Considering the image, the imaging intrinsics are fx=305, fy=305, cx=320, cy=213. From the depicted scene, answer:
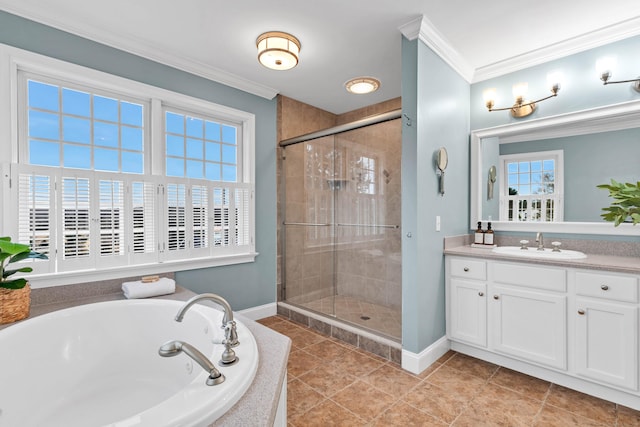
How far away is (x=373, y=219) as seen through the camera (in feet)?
9.82

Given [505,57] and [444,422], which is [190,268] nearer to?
[444,422]

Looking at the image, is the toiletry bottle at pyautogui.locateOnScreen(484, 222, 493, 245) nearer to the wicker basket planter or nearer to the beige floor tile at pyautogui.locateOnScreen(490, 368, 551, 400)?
the beige floor tile at pyautogui.locateOnScreen(490, 368, 551, 400)

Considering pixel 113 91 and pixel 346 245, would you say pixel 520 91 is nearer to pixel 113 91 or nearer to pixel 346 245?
pixel 346 245

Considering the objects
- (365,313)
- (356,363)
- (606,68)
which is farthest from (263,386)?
(606,68)

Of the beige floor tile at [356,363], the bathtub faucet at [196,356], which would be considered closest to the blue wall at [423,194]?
the beige floor tile at [356,363]

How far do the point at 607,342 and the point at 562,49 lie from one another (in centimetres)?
214

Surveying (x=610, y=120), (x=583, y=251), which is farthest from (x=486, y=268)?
(x=610, y=120)

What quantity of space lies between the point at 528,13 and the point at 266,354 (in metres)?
2.62

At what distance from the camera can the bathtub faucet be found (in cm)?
106

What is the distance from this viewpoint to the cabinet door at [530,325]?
6.61ft

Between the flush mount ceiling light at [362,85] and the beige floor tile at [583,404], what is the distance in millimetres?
2842

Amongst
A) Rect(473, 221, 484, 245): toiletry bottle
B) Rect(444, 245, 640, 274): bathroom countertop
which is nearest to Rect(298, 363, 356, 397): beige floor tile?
Rect(444, 245, 640, 274): bathroom countertop

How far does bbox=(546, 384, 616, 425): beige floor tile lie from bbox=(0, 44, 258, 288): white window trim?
2629 millimetres

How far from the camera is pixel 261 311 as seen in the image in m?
3.30
